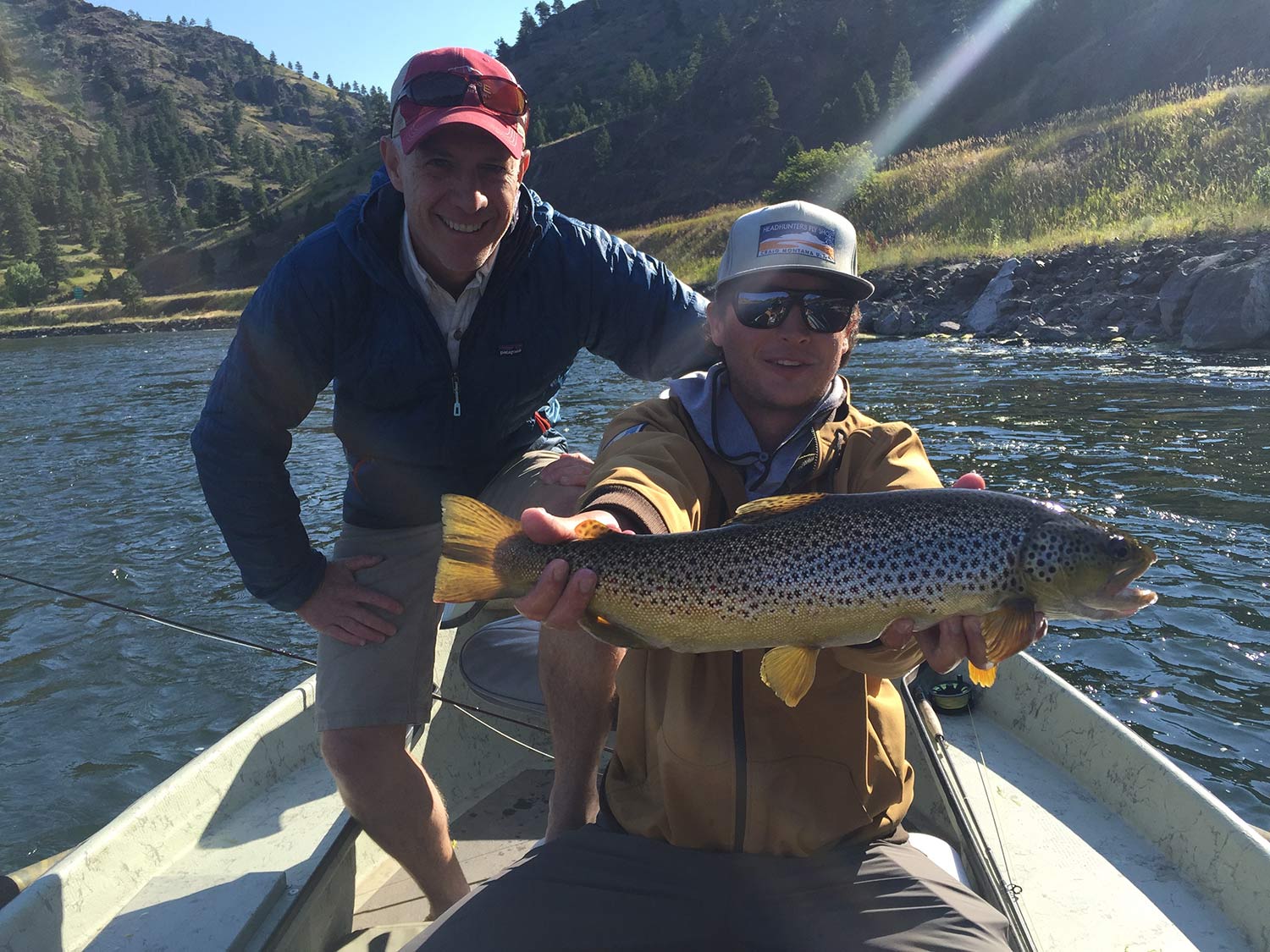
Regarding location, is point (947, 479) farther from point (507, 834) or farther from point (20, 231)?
point (20, 231)

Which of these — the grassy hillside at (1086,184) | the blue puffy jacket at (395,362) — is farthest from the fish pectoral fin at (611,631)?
the grassy hillside at (1086,184)

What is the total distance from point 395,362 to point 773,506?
1.99 meters

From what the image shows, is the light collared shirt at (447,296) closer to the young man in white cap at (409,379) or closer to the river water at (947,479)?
the young man in white cap at (409,379)

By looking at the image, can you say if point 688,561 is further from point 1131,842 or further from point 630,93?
point 630,93

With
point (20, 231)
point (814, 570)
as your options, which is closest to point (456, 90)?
point (814, 570)

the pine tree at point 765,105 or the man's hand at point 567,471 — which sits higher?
the pine tree at point 765,105

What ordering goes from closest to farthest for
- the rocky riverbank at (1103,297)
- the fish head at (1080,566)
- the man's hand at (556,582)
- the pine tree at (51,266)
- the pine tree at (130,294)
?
the man's hand at (556,582) < the fish head at (1080,566) < the rocky riverbank at (1103,297) < the pine tree at (130,294) < the pine tree at (51,266)

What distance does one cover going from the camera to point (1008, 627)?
2678mm

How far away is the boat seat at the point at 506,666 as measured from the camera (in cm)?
427

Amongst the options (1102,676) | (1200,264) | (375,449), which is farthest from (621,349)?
(1200,264)

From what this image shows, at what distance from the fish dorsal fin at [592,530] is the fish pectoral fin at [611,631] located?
23cm

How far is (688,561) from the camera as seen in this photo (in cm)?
256

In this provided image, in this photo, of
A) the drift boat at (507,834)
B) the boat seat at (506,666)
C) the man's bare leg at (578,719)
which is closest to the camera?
the drift boat at (507,834)

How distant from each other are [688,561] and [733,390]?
2.93 feet
